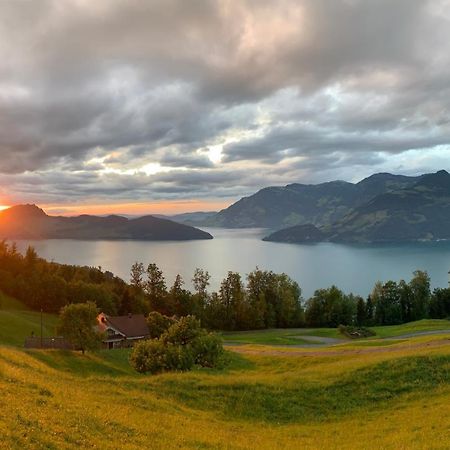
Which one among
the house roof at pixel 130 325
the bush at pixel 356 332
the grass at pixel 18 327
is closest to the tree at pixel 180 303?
the house roof at pixel 130 325

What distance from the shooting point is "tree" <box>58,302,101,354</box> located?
5619cm

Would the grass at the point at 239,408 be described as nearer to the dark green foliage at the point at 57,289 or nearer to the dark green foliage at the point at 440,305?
the dark green foliage at the point at 57,289

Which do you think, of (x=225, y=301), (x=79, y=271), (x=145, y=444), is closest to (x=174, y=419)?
(x=145, y=444)

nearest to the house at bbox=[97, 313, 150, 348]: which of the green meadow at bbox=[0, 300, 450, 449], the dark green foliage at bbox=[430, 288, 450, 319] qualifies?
the green meadow at bbox=[0, 300, 450, 449]

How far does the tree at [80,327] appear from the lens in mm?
56188

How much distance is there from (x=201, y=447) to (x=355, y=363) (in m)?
21.8

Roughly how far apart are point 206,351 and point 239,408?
521 inches

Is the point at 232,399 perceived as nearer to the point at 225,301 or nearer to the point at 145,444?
the point at 145,444

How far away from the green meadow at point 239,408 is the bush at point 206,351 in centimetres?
99

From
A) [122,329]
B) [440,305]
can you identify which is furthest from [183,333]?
[440,305]

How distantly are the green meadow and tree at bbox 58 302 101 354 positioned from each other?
21130 millimetres

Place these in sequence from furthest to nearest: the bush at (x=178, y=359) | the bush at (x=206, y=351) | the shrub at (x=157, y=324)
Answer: the shrub at (x=157, y=324) < the bush at (x=206, y=351) < the bush at (x=178, y=359)

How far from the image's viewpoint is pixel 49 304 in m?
115

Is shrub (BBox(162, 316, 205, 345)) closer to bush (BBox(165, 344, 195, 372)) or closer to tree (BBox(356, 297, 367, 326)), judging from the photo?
bush (BBox(165, 344, 195, 372))
